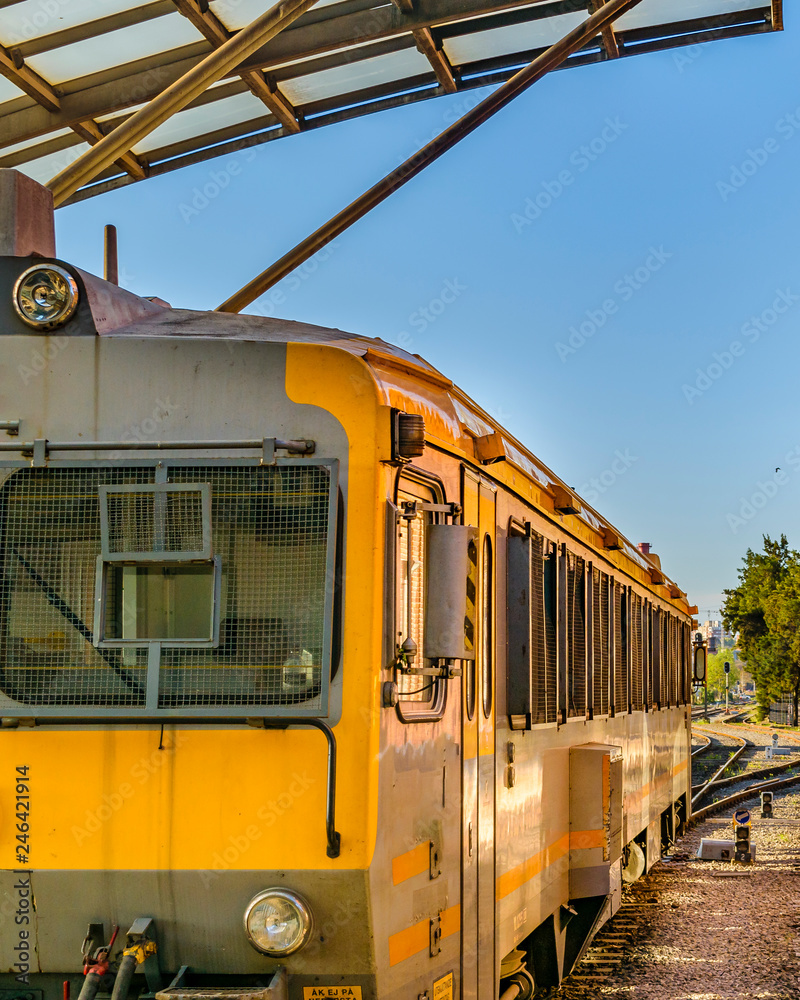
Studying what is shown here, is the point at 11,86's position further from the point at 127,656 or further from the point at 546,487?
the point at 127,656

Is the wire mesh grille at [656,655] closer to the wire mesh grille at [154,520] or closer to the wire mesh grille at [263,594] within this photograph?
the wire mesh grille at [263,594]

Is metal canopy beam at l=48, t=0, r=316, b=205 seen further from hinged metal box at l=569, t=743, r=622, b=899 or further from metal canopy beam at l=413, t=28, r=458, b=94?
hinged metal box at l=569, t=743, r=622, b=899

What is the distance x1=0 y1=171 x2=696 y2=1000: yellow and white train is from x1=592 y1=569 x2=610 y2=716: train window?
3.97 meters

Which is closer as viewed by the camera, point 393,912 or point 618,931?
point 393,912

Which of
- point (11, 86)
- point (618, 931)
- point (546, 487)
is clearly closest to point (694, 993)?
point (618, 931)

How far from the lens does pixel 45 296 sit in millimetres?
4242

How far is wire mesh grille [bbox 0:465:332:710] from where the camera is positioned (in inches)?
155

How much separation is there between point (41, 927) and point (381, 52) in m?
6.89

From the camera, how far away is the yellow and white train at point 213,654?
12.8 feet

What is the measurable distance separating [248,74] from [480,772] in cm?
558

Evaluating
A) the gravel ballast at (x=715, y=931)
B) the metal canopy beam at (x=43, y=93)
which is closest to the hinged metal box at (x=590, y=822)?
the gravel ballast at (x=715, y=931)

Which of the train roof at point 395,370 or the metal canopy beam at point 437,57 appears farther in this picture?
the metal canopy beam at point 437,57

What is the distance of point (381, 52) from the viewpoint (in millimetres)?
8797

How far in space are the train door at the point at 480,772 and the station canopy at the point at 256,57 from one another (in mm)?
4008
